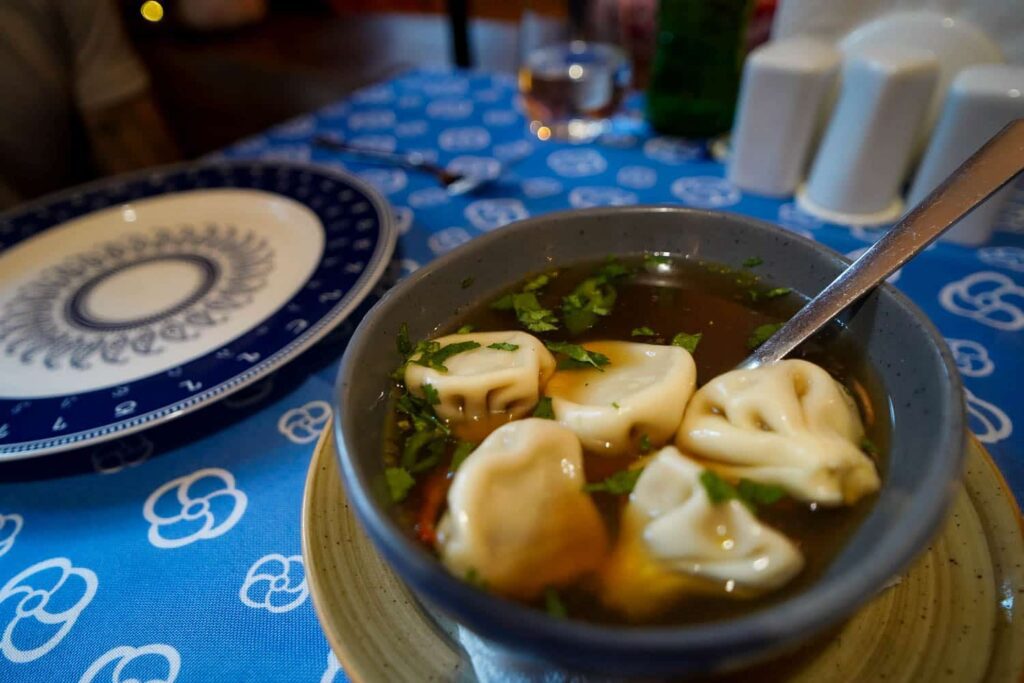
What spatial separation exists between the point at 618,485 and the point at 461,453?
190 millimetres

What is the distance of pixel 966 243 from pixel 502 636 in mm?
1318

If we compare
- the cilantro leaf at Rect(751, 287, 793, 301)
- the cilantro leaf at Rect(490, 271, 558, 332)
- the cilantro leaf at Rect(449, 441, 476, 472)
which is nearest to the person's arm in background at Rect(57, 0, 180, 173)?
the cilantro leaf at Rect(490, 271, 558, 332)

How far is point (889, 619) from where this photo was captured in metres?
0.63

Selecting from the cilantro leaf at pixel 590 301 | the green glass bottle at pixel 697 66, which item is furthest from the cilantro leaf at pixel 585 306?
the green glass bottle at pixel 697 66

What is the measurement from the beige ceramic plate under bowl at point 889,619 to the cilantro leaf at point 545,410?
26cm

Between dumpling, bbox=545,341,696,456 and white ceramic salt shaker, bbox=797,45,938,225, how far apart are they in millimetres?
759

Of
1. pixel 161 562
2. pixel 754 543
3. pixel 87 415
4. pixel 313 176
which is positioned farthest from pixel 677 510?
pixel 313 176

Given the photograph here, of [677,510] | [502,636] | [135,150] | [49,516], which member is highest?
[502,636]

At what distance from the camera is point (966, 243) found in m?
1.32

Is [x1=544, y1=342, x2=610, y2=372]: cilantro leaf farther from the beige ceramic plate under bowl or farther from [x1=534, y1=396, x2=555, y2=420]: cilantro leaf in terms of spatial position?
the beige ceramic plate under bowl

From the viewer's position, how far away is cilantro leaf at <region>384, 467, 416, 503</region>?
2.20 feet

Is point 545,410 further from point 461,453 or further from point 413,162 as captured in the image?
point 413,162

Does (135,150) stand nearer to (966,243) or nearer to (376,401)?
(376,401)

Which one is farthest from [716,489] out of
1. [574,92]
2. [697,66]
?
[574,92]
